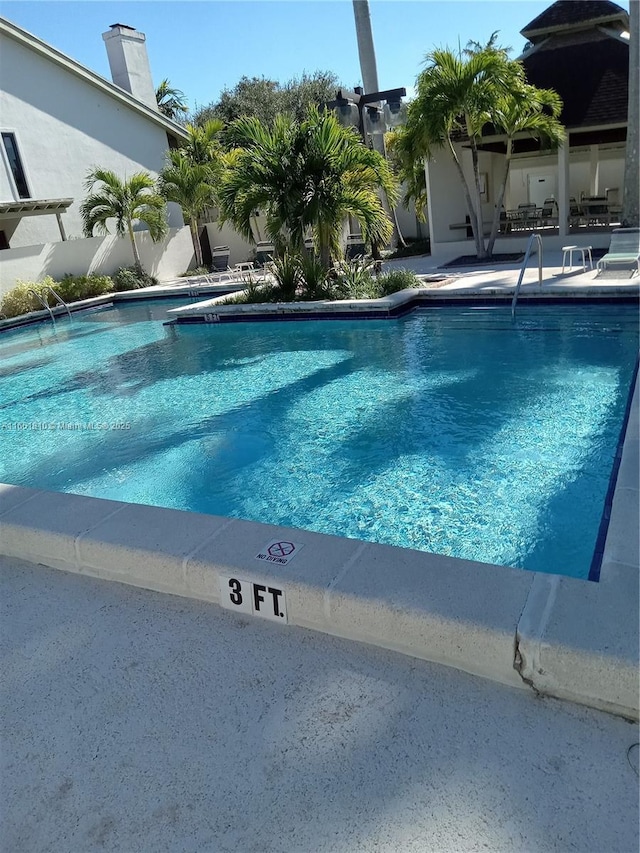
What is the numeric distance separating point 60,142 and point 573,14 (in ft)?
53.4

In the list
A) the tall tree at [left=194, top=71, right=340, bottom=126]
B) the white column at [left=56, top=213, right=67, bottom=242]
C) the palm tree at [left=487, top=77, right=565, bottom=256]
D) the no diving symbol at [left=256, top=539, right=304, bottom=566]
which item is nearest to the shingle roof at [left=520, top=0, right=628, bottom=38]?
the palm tree at [left=487, top=77, right=565, bottom=256]

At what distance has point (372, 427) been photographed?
6.52 metres

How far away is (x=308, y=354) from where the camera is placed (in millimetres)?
9922

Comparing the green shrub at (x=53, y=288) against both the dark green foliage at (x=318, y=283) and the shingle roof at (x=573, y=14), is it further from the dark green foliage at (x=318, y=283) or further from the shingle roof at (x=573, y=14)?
the shingle roof at (x=573, y=14)

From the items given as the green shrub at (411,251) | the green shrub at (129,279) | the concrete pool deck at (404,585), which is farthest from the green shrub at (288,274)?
the concrete pool deck at (404,585)

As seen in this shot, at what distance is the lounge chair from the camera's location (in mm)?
10938

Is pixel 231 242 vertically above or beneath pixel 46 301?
above

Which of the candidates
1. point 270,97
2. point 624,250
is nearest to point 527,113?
point 624,250

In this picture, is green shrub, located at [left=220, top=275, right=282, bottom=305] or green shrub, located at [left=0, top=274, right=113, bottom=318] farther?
green shrub, located at [left=0, top=274, right=113, bottom=318]

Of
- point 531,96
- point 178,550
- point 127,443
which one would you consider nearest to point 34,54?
point 531,96

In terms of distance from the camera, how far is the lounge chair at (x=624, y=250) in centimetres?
1094

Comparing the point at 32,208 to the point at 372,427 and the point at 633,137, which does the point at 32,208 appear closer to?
the point at 633,137

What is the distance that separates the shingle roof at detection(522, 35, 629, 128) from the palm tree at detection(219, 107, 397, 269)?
20.4 feet

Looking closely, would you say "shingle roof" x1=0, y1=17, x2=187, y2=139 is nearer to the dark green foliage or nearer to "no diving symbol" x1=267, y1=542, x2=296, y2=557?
the dark green foliage
